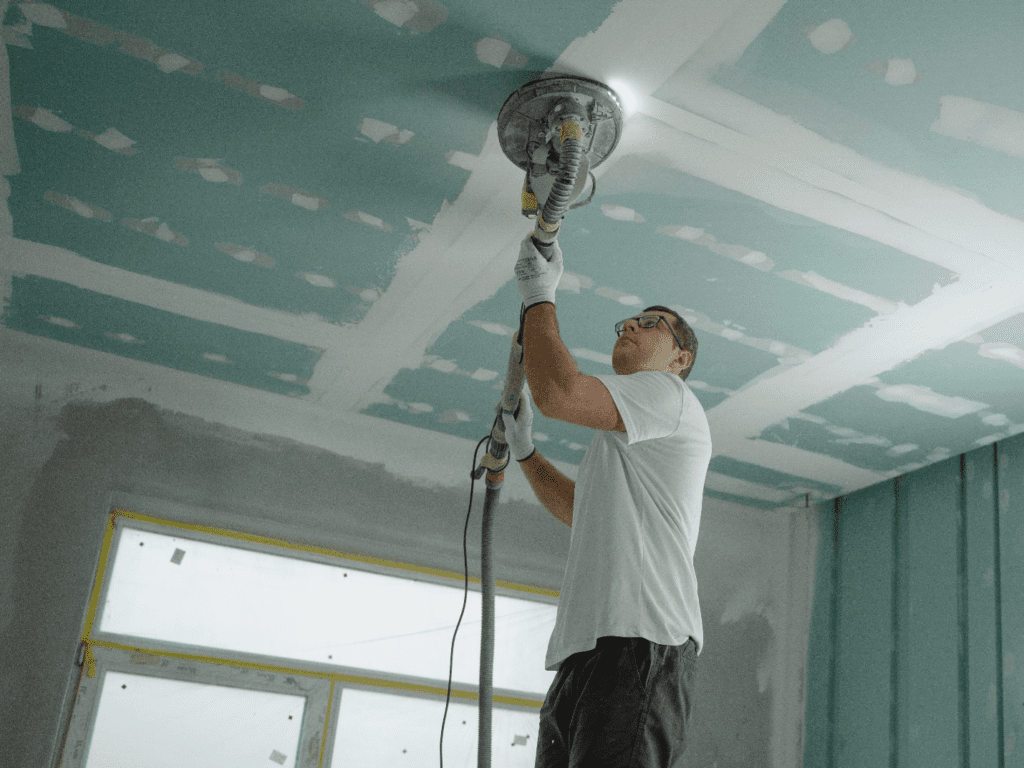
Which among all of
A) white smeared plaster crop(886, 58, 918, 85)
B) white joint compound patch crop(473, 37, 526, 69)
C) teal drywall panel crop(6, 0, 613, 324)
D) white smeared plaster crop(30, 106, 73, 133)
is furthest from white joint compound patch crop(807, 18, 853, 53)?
white smeared plaster crop(30, 106, 73, 133)

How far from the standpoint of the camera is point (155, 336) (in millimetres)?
3207

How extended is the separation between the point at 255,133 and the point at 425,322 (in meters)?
0.93

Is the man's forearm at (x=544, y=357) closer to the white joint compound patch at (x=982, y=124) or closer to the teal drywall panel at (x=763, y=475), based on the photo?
the white joint compound patch at (x=982, y=124)

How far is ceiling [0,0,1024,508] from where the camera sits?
186 centimetres

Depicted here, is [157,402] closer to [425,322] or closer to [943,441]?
[425,322]

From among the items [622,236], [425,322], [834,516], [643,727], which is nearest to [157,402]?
[425,322]

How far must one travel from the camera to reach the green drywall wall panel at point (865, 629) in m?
3.59

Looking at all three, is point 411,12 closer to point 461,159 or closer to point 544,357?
point 461,159

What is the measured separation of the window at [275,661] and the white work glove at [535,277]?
1951 mm

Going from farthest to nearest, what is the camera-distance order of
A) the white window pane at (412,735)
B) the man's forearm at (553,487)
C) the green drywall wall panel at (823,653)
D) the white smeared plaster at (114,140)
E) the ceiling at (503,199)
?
the green drywall wall panel at (823,653) → the white window pane at (412,735) → the white smeared plaster at (114,140) → the man's forearm at (553,487) → the ceiling at (503,199)

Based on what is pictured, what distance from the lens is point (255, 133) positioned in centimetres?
220

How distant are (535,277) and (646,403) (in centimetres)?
33

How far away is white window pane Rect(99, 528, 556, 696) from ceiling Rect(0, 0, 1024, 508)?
611 millimetres

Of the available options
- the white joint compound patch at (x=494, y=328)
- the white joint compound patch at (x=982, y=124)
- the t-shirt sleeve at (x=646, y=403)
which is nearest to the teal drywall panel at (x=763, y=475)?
the white joint compound patch at (x=494, y=328)
